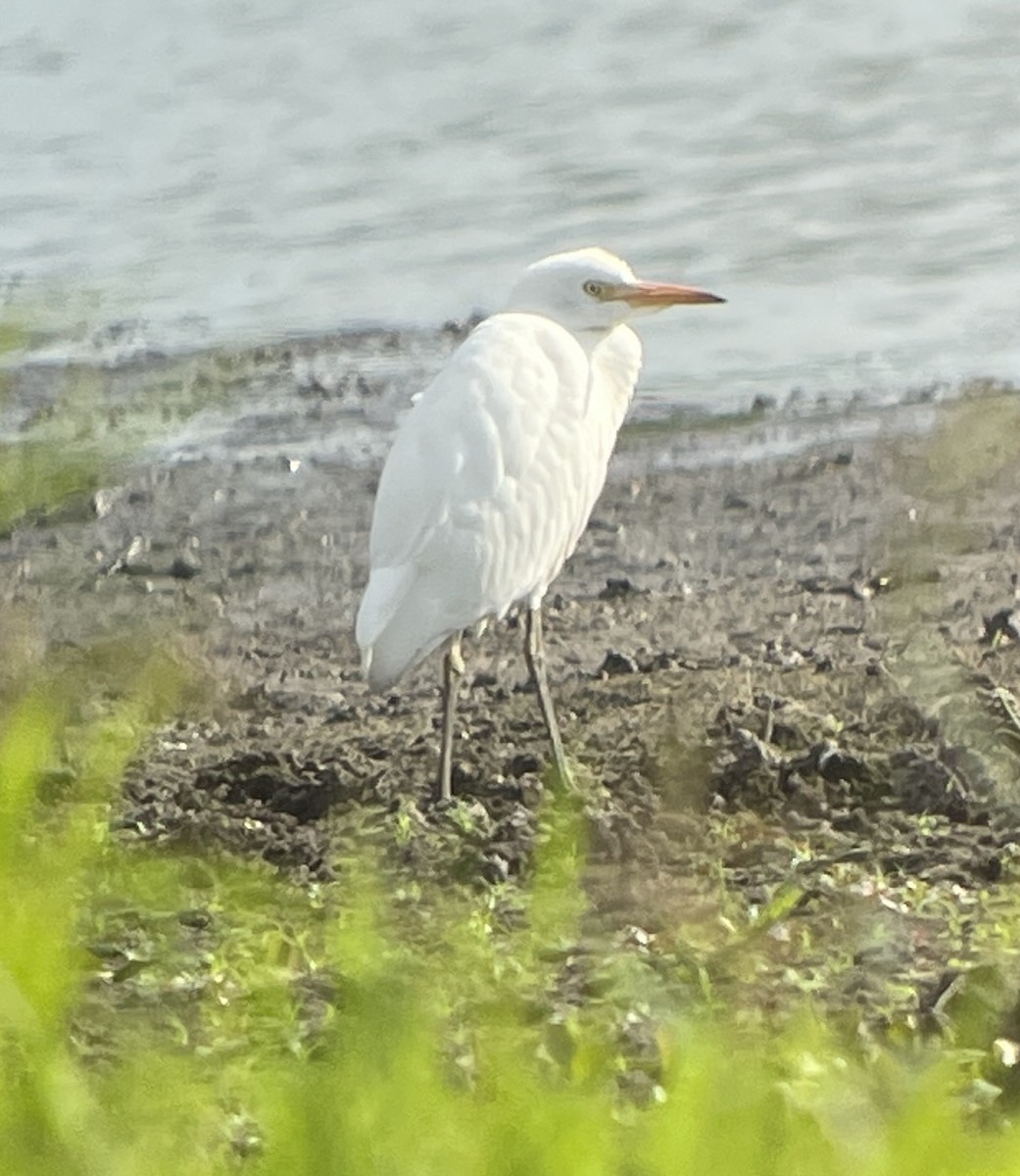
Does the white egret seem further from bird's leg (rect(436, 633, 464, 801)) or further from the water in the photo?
the water

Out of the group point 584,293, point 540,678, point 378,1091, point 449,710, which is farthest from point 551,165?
point 378,1091

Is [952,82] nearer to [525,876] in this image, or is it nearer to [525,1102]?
[525,876]

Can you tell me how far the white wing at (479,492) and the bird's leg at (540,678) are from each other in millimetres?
115

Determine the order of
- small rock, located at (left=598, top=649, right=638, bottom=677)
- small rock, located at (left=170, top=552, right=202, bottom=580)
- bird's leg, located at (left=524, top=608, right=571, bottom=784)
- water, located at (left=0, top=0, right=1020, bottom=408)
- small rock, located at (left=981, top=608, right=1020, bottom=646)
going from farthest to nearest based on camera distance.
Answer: water, located at (left=0, top=0, right=1020, bottom=408)
small rock, located at (left=170, top=552, right=202, bottom=580)
small rock, located at (left=598, top=649, right=638, bottom=677)
small rock, located at (left=981, top=608, right=1020, bottom=646)
bird's leg, located at (left=524, top=608, right=571, bottom=784)

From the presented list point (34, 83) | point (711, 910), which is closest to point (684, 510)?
point (711, 910)

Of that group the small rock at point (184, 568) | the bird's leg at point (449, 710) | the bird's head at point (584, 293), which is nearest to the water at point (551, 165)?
the small rock at point (184, 568)

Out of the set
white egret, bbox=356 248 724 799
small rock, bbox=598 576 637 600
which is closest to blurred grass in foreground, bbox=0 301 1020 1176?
white egret, bbox=356 248 724 799

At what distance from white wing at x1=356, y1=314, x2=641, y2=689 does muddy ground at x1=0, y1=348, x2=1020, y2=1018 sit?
0.34 m

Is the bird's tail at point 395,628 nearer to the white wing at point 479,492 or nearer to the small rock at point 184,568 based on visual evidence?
the white wing at point 479,492

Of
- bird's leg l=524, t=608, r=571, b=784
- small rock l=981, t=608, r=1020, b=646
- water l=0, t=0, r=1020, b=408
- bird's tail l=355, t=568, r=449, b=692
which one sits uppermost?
bird's tail l=355, t=568, r=449, b=692

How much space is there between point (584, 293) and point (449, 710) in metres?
1.12

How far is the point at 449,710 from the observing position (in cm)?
529

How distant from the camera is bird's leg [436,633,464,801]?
5102 millimetres

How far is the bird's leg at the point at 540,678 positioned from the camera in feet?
16.6
